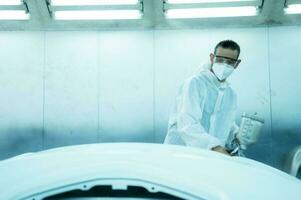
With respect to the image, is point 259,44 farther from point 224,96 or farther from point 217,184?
point 217,184

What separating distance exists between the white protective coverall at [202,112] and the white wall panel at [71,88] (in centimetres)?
135

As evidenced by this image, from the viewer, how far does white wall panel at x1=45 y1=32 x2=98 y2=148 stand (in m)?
3.58

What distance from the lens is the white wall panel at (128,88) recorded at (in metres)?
3.57

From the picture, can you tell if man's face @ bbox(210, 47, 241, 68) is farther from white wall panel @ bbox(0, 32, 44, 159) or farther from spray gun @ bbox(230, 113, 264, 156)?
white wall panel @ bbox(0, 32, 44, 159)

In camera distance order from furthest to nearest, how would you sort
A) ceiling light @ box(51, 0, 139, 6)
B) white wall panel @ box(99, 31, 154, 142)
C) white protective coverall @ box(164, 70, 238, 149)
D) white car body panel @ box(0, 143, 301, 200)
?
white wall panel @ box(99, 31, 154, 142)
ceiling light @ box(51, 0, 139, 6)
white protective coverall @ box(164, 70, 238, 149)
white car body panel @ box(0, 143, 301, 200)

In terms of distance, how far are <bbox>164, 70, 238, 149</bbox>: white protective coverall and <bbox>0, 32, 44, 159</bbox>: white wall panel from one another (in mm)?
1669

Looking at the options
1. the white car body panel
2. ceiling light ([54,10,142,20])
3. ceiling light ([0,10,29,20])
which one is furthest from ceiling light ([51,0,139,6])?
the white car body panel

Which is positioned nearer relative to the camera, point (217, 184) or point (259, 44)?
point (217, 184)

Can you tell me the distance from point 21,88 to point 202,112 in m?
1.99

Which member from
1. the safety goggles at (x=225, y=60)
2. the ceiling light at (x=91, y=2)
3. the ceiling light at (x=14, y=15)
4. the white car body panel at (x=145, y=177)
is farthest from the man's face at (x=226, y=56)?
the ceiling light at (x=14, y=15)

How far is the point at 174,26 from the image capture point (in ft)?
11.5

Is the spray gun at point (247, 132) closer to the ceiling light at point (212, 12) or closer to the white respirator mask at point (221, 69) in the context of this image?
the white respirator mask at point (221, 69)

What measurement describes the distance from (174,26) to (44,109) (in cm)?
144

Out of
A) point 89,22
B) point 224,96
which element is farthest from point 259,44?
point 89,22
